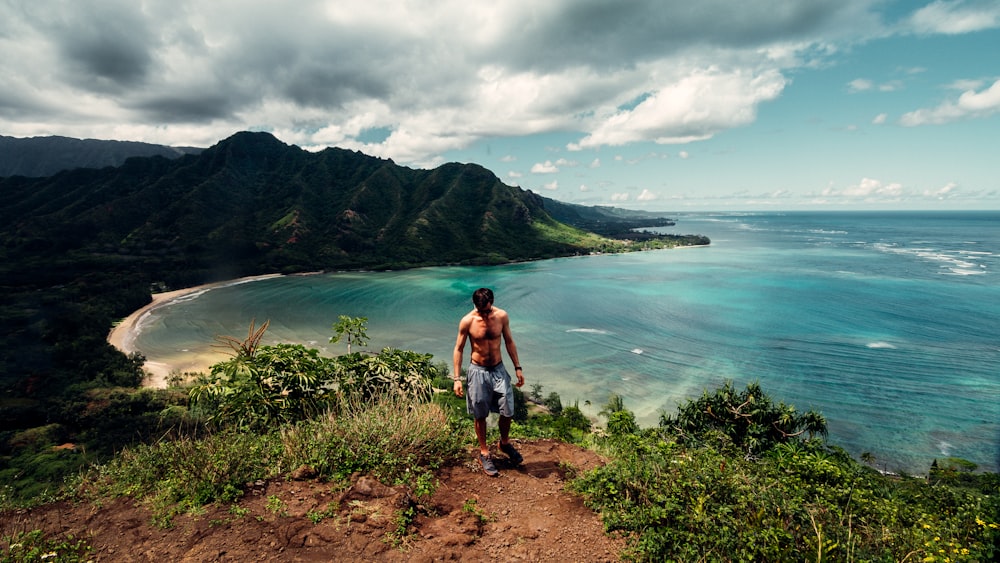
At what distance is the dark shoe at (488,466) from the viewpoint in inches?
222

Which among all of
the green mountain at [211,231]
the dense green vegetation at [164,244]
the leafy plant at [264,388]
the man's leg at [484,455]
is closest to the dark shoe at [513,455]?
the man's leg at [484,455]

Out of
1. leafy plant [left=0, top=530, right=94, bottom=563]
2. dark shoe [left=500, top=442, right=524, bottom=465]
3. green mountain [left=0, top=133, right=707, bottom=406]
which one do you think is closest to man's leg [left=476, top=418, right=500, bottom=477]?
dark shoe [left=500, top=442, right=524, bottom=465]

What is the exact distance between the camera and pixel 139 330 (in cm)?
Result: 6519

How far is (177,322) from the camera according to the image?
226 ft

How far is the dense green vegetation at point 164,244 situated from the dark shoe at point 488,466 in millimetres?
3028

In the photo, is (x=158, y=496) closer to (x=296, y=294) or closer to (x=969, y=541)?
(x=969, y=541)

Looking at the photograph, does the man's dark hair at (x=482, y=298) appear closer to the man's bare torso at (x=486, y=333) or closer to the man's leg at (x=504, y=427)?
the man's bare torso at (x=486, y=333)

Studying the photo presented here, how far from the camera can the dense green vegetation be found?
119 feet

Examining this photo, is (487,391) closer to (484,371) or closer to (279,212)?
(484,371)

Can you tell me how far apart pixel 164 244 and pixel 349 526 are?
140 metres

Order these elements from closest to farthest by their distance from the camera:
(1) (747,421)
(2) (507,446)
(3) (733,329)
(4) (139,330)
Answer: (2) (507,446), (1) (747,421), (3) (733,329), (4) (139,330)

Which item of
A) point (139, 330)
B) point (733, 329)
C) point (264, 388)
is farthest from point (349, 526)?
point (139, 330)

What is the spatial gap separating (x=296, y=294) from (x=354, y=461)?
312 feet

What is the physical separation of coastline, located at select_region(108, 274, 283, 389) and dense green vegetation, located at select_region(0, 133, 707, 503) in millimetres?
1663
